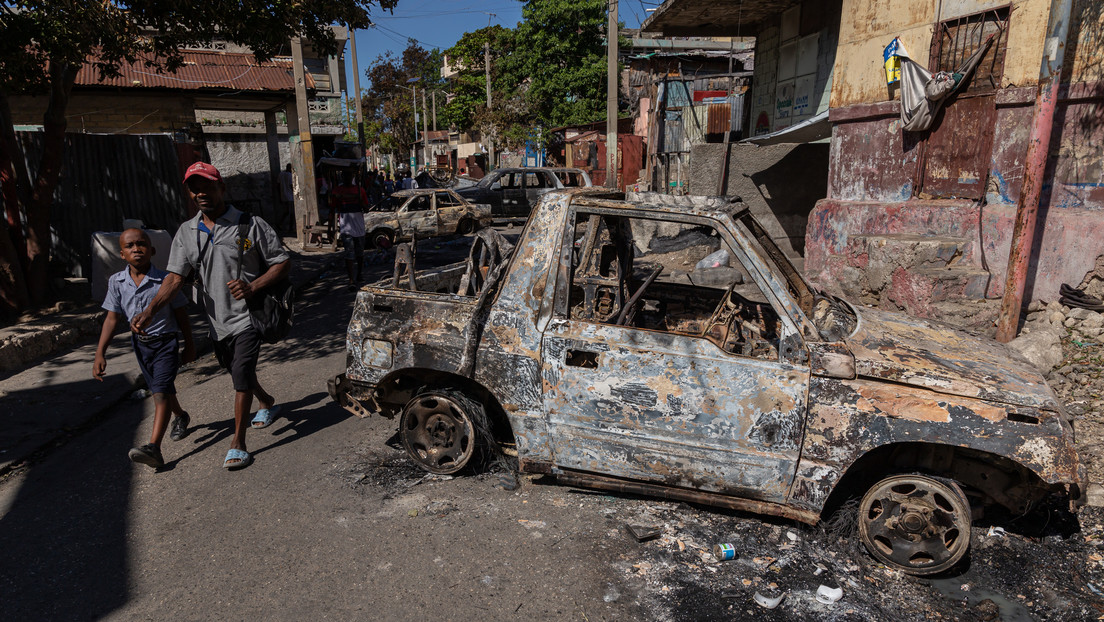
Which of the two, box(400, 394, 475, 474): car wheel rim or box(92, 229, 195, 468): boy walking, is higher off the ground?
box(92, 229, 195, 468): boy walking

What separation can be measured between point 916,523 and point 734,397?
103cm

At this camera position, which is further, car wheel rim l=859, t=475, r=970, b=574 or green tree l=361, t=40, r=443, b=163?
green tree l=361, t=40, r=443, b=163

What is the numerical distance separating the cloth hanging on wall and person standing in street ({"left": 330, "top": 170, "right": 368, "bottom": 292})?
7.65m

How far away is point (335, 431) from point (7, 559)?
189 centimetres

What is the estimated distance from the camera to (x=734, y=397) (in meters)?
2.99

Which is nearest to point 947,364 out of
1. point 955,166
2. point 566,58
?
point 955,166

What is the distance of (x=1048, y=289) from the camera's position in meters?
6.32

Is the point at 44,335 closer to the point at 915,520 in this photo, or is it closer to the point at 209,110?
the point at 915,520

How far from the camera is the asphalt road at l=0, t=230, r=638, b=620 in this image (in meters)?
2.77

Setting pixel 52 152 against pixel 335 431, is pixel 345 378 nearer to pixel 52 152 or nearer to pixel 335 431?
pixel 335 431

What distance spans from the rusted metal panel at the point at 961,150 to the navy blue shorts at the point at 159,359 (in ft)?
26.0

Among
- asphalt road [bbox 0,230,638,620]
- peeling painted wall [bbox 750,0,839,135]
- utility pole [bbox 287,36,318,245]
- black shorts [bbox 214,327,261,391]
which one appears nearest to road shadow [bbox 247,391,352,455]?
Result: asphalt road [bbox 0,230,638,620]

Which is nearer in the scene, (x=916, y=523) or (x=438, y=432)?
(x=916, y=523)

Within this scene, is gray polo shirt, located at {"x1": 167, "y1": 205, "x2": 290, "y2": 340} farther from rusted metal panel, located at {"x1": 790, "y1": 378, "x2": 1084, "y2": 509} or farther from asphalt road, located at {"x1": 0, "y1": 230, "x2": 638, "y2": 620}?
rusted metal panel, located at {"x1": 790, "y1": 378, "x2": 1084, "y2": 509}
